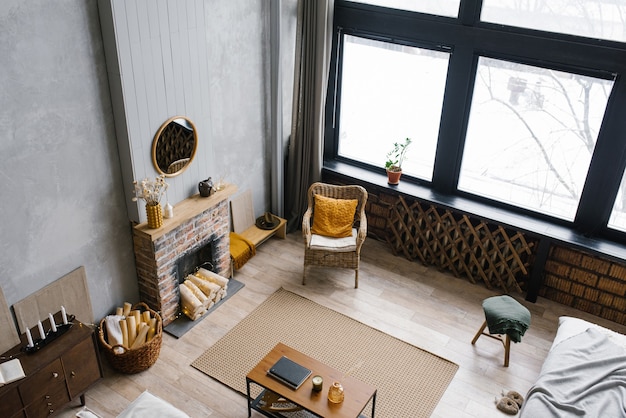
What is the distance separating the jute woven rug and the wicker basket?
0.36 m

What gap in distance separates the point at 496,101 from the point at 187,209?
3.05 metres

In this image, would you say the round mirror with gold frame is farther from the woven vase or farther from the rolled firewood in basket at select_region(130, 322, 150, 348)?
the rolled firewood in basket at select_region(130, 322, 150, 348)

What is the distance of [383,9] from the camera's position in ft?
18.5

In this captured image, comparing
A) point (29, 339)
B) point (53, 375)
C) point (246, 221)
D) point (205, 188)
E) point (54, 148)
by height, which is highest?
point (54, 148)

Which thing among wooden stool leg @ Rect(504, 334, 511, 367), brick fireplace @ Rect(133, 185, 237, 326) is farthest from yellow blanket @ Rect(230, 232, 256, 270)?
wooden stool leg @ Rect(504, 334, 511, 367)

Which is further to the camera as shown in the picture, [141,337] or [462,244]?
[462,244]

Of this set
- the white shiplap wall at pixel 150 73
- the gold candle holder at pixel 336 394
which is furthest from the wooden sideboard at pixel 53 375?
the gold candle holder at pixel 336 394

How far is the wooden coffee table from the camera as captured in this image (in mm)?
3867

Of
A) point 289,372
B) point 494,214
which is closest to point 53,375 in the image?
point 289,372

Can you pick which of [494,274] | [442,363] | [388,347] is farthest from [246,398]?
[494,274]

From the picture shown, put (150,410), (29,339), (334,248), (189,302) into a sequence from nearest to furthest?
(150,410), (29,339), (189,302), (334,248)

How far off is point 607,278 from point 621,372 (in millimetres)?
1475

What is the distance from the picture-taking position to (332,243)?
5.59 metres

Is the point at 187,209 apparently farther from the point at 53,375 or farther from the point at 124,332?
the point at 53,375
